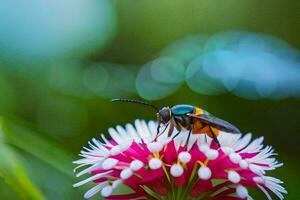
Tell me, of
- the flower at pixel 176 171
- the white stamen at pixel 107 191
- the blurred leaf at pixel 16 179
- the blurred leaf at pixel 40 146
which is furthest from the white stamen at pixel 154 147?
the blurred leaf at pixel 40 146

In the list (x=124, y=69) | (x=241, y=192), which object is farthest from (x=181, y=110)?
(x=124, y=69)

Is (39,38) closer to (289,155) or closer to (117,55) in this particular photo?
(117,55)

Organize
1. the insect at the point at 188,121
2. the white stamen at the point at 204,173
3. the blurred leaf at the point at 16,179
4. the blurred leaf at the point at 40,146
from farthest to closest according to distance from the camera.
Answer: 1. the blurred leaf at the point at 40,146
2. the blurred leaf at the point at 16,179
3. the insect at the point at 188,121
4. the white stamen at the point at 204,173

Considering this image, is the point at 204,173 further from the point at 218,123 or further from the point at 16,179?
the point at 16,179

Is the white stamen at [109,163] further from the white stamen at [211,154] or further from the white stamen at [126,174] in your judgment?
the white stamen at [211,154]

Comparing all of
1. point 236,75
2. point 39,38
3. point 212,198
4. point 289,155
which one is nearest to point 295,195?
point 289,155

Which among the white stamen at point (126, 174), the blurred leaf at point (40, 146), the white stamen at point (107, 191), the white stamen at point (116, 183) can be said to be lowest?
the blurred leaf at point (40, 146)
